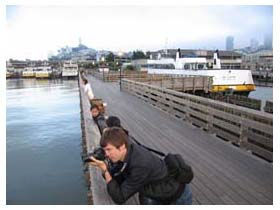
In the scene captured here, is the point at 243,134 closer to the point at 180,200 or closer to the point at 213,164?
the point at 213,164

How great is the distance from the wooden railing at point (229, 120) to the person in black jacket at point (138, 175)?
273 cm

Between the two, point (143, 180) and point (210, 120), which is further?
point (210, 120)

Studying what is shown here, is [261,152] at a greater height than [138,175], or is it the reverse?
[138,175]

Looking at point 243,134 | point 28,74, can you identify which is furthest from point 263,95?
point 28,74

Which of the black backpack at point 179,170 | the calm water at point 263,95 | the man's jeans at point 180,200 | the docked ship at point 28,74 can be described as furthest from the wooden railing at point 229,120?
the docked ship at point 28,74

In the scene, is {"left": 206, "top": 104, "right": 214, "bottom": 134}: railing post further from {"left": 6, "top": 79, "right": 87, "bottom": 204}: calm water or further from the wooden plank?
{"left": 6, "top": 79, "right": 87, "bottom": 204}: calm water

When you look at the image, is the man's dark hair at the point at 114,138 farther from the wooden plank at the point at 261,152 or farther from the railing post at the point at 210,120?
the railing post at the point at 210,120

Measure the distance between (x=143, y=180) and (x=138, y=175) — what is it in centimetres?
6

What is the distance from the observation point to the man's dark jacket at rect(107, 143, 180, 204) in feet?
7.47

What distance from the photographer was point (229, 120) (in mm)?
6230

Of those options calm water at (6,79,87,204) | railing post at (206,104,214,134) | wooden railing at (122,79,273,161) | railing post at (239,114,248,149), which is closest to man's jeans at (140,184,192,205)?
wooden railing at (122,79,273,161)
